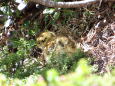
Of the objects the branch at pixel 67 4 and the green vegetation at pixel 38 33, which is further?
the branch at pixel 67 4

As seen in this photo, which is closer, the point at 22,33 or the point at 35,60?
the point at 35,60

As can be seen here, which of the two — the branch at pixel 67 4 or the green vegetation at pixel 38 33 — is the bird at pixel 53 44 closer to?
the green vegetation at pixel 38 33

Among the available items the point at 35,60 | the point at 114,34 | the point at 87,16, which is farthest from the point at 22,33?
the point at 114,34

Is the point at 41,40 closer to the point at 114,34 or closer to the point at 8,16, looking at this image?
the point at 8,16

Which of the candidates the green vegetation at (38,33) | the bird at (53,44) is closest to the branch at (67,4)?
the green vegetation at (38,33)

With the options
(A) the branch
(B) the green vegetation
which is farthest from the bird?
(A) the branch

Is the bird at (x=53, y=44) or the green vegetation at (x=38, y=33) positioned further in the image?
the bird at (x=53, y=44)

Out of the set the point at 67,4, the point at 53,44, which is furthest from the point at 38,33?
the point at 67,4

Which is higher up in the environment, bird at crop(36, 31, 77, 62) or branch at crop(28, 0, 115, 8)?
branch at crop(28, 0, 115, 8)

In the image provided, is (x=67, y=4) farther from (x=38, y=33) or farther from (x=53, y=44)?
(x=38, y=33)

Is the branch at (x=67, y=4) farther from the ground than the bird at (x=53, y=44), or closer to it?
farther from the ground

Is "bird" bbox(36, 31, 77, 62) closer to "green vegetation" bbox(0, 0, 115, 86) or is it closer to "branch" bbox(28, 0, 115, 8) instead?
"green vegetation" bbox(0, 0, 115, 86)
